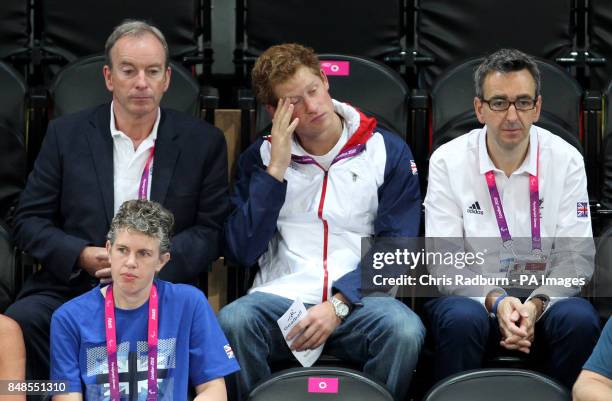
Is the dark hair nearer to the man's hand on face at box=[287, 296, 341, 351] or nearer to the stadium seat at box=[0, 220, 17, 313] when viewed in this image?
the man's hand on face at box=[287, 296, 341, 351]

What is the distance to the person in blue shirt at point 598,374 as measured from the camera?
2883 millimetres

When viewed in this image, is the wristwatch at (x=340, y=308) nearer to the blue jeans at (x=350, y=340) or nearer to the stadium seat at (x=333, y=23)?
the blue jeans at (x=350, y=340)

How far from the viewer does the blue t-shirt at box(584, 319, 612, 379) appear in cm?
292

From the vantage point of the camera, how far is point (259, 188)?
11.4ft

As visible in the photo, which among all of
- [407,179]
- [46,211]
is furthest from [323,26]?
[46,211]

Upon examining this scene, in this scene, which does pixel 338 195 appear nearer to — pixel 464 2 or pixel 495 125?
pixel 495 125

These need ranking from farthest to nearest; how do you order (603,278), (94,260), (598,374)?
(603,278)
(94,260)
(598,374)

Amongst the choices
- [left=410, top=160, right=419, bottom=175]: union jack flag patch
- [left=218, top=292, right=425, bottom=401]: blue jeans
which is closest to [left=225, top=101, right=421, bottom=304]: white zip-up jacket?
[left=410, top=160, right=419, bottom=175]: union jack flag patch

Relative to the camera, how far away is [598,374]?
2.93 metres

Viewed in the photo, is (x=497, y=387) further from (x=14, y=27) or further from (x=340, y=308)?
(x=14, y=27)

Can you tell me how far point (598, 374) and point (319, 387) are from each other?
2.43ft

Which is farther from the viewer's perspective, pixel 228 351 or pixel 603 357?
pixel 228 351

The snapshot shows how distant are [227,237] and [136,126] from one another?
1.52 ft

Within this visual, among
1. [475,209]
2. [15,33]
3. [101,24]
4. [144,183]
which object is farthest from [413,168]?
[15,33]
